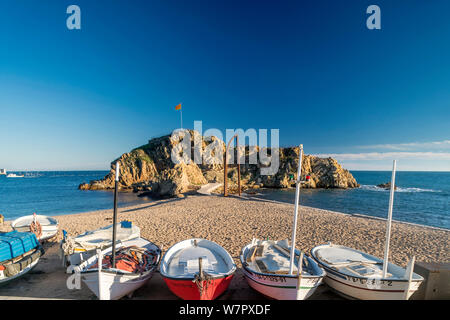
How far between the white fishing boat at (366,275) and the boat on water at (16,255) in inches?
369

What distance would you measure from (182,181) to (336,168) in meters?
48.0

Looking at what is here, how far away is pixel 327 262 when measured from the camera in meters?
5.86

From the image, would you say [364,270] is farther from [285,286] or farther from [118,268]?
[118,268]

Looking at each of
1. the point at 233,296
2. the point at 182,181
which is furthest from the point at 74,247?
the point at 182,181

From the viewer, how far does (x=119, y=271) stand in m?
4.94

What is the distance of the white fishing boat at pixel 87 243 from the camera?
22.2 ft

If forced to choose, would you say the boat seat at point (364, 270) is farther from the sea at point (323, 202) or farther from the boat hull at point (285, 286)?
the sea at point (323, 202)

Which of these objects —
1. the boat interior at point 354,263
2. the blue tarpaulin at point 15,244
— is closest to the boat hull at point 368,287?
the boat interior at point 354,263

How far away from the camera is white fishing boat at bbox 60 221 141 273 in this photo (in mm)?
6754

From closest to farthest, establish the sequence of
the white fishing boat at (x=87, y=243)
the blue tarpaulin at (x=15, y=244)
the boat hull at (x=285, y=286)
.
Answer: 1. the boat hull at (x=285, y=286)
2. the blue tarpaulin at (x=15, y=244)
3. the white fishing boat at (x=87, y=243)

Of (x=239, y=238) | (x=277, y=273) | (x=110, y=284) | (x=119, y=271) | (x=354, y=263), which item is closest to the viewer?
(x=110, y=284)

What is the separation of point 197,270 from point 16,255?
20.5 ft

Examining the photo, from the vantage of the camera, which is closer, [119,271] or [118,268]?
[119,271]

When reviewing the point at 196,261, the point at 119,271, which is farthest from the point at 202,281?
the point at 119,271
